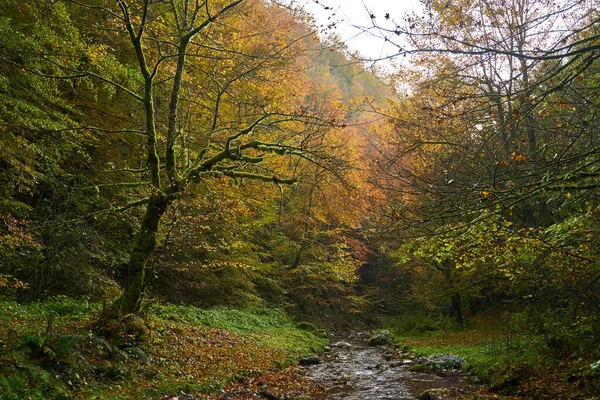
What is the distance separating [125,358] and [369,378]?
5877mm

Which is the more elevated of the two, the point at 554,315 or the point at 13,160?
the point at 13,160

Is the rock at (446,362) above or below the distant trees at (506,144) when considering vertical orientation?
below

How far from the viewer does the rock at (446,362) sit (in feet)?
35.9

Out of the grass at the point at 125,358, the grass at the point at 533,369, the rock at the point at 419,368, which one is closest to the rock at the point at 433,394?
the grass at the point at 533,369

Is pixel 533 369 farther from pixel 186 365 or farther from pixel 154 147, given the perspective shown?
pixel 154 147

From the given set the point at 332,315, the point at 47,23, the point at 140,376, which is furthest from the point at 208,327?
the point at 332,315

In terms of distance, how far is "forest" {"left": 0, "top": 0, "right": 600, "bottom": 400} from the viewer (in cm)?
562

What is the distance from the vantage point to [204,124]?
13625mm

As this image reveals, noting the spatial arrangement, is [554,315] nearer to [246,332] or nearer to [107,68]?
[246,332]

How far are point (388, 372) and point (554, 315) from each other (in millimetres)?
4325

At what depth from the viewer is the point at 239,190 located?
15.5 metres

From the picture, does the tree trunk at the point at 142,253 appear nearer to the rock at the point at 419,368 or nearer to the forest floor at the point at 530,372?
the forest floor at the point at 530,372

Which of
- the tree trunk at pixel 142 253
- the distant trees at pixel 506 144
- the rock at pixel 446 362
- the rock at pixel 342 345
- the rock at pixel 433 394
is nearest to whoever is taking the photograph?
the distant trees at pixel 506 144

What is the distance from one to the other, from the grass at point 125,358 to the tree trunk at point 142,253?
24.5 inches
